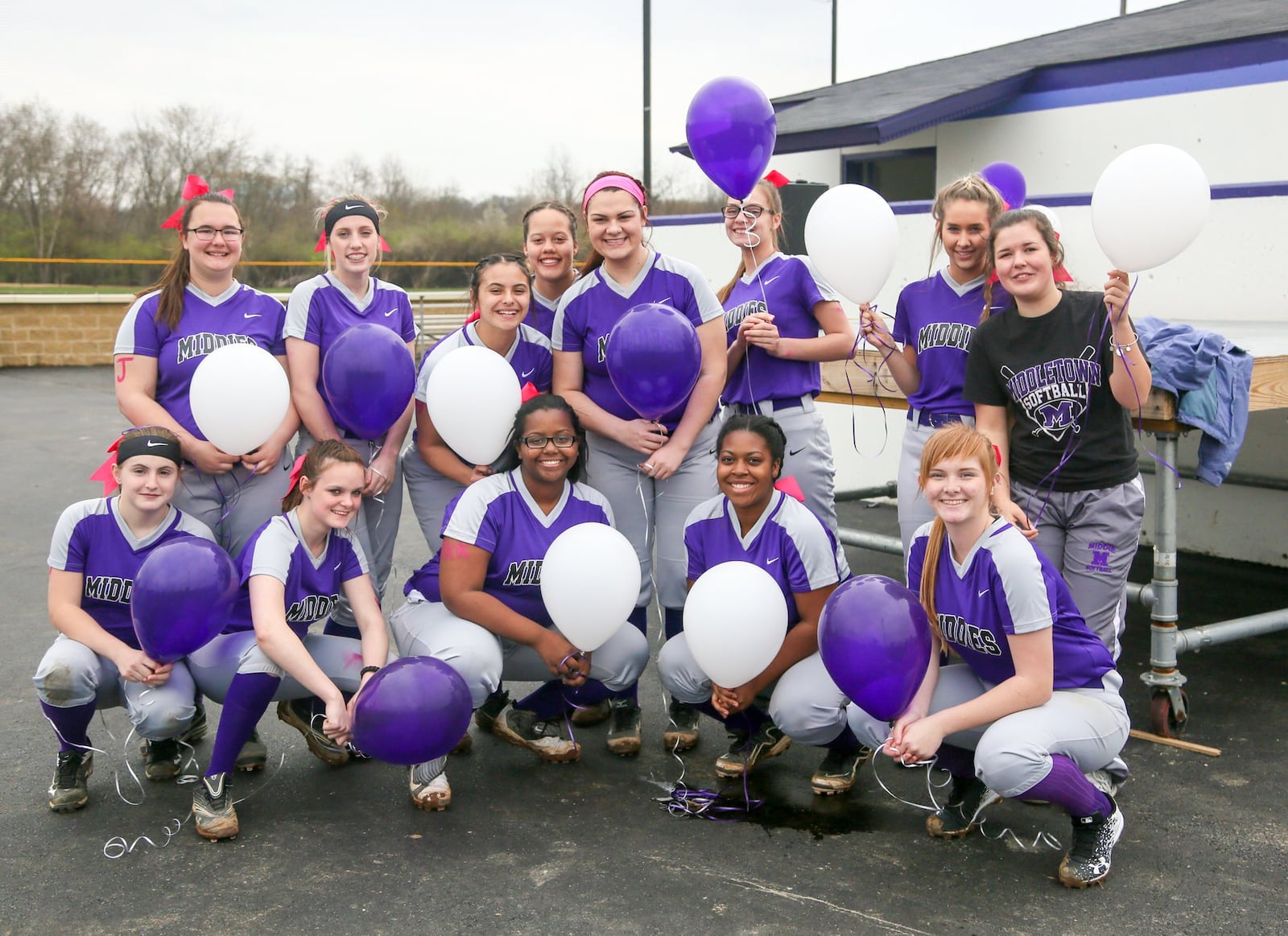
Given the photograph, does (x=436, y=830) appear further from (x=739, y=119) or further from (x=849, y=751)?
(x=739, y=119)

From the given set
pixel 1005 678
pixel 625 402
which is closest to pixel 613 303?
pixel 625 402

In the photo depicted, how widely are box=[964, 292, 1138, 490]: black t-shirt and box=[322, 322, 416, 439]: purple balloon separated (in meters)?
1.71

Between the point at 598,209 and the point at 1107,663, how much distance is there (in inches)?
77.2

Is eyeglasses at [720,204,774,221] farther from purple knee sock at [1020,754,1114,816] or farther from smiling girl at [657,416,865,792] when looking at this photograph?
purple knee sock at [1020,754,1114,816]

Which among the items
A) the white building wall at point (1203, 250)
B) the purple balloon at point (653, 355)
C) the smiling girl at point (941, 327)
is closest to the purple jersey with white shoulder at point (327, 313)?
the purple balloon at point (653, 355)

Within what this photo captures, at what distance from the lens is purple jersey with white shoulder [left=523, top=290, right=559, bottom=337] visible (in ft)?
12.5

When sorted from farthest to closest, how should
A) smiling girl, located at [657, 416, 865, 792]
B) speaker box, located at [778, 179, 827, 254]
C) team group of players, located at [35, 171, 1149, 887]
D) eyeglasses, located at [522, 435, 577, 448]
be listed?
speaker box, located at [778, 179, 827, 254], eyeglasses, located at [522, 435, 577, 448], smiling girl, located at [657, 416, 865, 792], team group of players, located at [35, 171, 1149, 887]

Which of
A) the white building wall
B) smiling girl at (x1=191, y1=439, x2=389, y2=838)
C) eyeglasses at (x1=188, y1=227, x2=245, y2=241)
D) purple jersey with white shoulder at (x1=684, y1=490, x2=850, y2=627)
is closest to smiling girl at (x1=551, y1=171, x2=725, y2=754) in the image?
purple jersey with white shoulder at (x1=684, y1=490, x2=850, y2=627)

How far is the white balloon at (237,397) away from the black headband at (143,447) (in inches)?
7.6

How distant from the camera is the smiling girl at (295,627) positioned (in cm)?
298

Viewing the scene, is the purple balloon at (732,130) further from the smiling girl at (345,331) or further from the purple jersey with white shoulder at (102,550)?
the purple jersey with white shoulder at (102,550)

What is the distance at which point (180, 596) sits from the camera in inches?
112

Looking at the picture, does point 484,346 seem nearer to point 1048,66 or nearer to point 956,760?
point 956,760

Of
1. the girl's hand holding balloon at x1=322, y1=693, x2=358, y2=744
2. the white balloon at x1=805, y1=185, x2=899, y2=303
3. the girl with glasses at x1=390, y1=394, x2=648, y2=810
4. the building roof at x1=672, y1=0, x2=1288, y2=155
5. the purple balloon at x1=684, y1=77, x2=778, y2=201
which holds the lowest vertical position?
the girl's hand holding balloon at x1=322, y1=693, x2=358, y2=744
